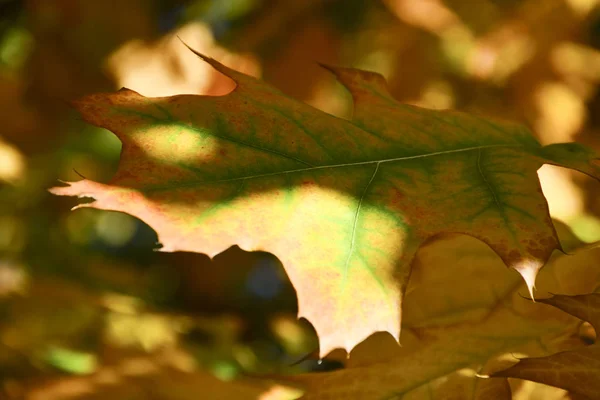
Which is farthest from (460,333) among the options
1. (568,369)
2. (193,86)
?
(193,86)

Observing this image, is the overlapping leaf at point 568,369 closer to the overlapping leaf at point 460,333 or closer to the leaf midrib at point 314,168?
the overlapping leaf at point 460,333

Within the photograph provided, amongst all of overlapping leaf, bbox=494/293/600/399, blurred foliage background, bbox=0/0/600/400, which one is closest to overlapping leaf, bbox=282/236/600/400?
overlapping leaf, bbox=494/293/600/399

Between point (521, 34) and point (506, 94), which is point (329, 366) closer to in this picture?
point (506, 94)

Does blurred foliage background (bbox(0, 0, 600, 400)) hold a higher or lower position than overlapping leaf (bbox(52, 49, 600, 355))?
higher

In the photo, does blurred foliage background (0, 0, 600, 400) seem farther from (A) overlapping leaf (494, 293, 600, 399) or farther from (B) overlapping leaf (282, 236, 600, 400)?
(A) overlapping leaf (494, 293, 600, 399)

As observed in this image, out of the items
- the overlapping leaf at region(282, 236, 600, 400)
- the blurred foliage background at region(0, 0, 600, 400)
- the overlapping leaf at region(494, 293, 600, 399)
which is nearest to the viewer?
the overlapping leaf at region(494, 293, 600, 399)

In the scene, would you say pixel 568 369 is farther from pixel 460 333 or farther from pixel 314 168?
pixel 314 168

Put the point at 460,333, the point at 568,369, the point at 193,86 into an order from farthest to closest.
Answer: the point at 193,86
the point at 460,333
the point at 568,369
